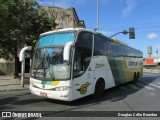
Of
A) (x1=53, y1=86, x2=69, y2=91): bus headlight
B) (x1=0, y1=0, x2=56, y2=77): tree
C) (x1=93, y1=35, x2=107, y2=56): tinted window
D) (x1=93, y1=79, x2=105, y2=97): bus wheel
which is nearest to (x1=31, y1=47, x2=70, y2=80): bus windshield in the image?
(x1=53, y1=86, x2=69, y2=91): bus headlight

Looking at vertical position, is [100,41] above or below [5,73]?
above

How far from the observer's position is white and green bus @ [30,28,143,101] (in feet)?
31.2

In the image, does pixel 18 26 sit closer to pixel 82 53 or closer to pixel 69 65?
pixel 82 53

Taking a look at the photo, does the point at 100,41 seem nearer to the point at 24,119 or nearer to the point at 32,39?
the point at 24,119

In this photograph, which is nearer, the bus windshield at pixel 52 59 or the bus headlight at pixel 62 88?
the bus headlight at pixel 62 88

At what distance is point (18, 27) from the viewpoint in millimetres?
19562

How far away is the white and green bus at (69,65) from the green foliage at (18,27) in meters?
7.16

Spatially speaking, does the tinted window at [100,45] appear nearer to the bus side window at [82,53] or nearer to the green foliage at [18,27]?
the bus side window at [82,53]

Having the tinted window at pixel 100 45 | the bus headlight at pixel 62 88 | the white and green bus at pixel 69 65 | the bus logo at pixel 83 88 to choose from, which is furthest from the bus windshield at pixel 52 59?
the tinted window at pixel 100 45

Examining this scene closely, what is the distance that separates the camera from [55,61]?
9828 millimetres

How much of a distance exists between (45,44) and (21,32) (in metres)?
9.87

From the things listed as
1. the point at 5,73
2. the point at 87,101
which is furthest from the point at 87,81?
the point at 5,73

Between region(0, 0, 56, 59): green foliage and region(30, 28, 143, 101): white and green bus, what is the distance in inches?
282

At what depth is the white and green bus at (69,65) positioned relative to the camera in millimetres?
9516
